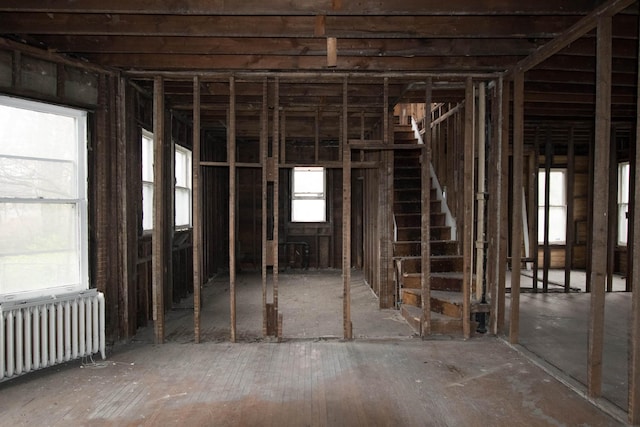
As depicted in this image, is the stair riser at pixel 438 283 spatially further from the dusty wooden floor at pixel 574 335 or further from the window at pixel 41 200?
the window at pixel 41 200

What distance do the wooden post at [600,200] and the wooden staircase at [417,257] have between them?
1.60 metres

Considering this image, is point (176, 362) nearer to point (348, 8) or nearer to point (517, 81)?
point (348, 8)

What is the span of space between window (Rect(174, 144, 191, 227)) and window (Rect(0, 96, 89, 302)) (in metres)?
2.47

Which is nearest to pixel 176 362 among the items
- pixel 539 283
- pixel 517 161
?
pixel 517 161

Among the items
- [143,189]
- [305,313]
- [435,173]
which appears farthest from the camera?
[435,173]

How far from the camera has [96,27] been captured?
3.50 meters

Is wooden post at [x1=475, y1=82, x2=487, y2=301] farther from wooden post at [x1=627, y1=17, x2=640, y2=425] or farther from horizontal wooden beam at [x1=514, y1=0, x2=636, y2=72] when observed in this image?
wooden post at [x1=627, y1=17, x2=640, y2=425]

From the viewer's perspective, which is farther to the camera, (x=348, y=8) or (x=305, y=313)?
(x=305, y=313)

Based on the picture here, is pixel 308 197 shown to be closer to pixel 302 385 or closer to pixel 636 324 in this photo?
pixel 302 385

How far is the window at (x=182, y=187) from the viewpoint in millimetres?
6562

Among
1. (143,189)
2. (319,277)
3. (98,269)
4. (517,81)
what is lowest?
(319,277)

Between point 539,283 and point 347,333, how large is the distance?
17.8 ft

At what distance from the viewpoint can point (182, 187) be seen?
6.71 meters

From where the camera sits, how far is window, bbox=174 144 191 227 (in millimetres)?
6562
